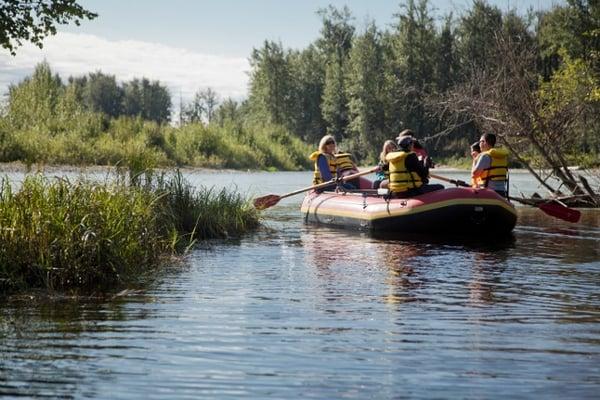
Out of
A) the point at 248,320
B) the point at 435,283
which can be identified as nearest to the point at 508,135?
the point at 435,283

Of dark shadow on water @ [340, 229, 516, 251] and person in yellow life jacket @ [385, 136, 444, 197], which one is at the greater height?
person in yellow life jacket @ [385, 136, 444, 197]

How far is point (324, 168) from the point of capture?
16562 mm

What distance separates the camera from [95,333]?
673cm

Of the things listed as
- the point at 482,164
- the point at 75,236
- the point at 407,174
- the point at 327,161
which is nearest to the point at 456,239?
the point at 407,174

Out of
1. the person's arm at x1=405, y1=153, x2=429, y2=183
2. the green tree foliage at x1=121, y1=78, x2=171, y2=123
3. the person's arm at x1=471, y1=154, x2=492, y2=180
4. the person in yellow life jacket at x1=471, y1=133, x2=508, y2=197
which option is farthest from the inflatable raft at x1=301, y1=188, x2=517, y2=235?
the green tree foliage at x1=121, y1=78, x2=171, y2=123

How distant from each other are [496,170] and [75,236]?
763cm

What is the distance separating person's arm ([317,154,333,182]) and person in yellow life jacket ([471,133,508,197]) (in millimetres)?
2906

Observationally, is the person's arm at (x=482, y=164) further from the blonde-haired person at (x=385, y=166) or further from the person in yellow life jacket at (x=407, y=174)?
the blonde-haired person at (x=385, y=166)

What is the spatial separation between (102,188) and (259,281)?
5.91ft

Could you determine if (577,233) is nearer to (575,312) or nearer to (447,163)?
(575,312)

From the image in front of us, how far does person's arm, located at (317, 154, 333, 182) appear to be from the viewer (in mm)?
16453

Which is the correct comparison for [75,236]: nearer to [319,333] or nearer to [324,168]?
[319,333]

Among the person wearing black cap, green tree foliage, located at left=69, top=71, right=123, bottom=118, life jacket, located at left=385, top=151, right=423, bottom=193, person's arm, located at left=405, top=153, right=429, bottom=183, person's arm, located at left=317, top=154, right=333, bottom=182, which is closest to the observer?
person's arm, located at left=405, top=153, right=429, bottom=183

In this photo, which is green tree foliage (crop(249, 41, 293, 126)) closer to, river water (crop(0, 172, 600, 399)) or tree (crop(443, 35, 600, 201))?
tree (crop(443, 35, 600, 201))
